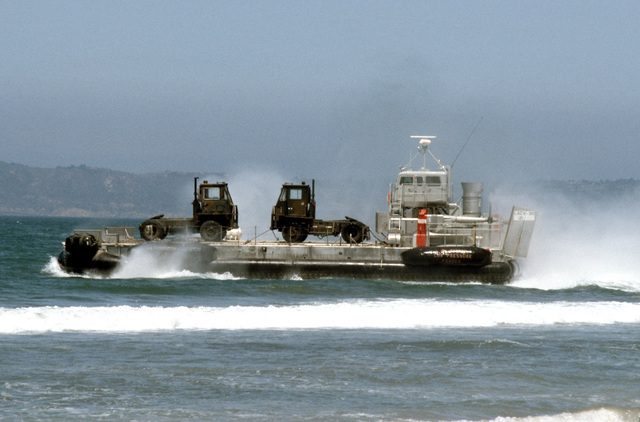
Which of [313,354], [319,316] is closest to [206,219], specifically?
[319,316]

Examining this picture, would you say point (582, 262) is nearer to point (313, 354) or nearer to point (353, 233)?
point (353, 233)

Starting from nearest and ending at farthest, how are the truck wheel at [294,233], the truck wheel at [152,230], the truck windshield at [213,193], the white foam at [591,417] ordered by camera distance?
the white foam at [591,417] < the truck wheel at [152,230] < the truck wheel at [294,233] < the truck windshield at [213,193]

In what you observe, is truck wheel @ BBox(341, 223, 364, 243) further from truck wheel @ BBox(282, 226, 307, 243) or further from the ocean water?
the ocean water

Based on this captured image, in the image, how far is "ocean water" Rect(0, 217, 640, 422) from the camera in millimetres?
12023

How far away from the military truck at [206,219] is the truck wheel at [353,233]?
440 centimetres

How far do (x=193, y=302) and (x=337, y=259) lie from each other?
6.95 meters

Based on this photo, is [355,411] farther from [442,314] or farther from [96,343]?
[442,314]

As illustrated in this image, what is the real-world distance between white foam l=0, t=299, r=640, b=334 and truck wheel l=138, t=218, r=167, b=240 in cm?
981

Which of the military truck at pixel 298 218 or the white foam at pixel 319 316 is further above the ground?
the military truck at pixel 298 218

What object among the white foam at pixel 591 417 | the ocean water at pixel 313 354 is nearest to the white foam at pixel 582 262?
the ocean water at pixel 313 354

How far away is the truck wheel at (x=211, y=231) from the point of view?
31922mm

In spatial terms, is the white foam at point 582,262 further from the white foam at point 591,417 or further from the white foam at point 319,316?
the white foam at point 591,417

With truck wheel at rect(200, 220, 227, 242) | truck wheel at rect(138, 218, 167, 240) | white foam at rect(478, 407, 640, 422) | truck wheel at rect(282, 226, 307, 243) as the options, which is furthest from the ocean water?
truck wheel at rect(282, 226, 307, 243)

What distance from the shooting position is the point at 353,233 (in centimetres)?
3178
